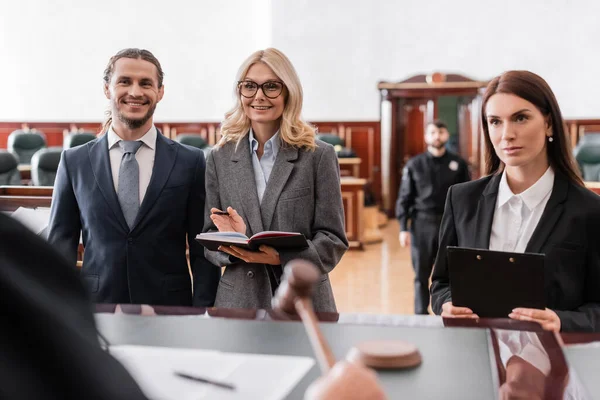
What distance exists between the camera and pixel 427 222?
539cm

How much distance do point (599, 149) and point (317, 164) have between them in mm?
6950

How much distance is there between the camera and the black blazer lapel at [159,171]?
251 cm

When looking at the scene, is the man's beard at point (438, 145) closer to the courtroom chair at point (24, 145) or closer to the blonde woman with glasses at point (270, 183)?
the blonde woman with glasses at point (270, 183)

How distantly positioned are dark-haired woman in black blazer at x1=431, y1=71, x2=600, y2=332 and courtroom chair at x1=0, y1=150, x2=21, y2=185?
5909 mm

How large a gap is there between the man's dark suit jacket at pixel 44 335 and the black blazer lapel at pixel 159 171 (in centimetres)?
195

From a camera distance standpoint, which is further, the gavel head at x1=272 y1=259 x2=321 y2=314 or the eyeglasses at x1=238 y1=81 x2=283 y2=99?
the eyeglasses at x1=238 y1=81 x2=283 y2=99

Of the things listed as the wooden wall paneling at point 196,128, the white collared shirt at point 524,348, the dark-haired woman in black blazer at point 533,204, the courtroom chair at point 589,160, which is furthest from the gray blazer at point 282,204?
the wooden wall paneling at point 196,128

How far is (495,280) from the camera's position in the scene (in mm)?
1782

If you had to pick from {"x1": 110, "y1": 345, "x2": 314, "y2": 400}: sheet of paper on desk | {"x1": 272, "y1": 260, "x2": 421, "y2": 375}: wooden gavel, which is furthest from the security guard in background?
{"x1": 272, "y1": 260, "x2": 421, "y2": 375}: wooden gavel

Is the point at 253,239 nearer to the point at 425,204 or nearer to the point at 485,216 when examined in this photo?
the point at 485,216

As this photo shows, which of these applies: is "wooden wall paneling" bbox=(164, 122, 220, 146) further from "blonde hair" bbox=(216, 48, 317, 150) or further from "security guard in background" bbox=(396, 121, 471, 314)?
"blonde hair" bbox=(216, 48, 317, 150)

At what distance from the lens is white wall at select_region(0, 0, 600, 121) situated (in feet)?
40.2

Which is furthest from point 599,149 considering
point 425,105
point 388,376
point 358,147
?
point 388,376

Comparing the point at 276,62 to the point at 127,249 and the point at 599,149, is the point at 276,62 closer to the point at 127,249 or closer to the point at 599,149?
the point at 127,249
